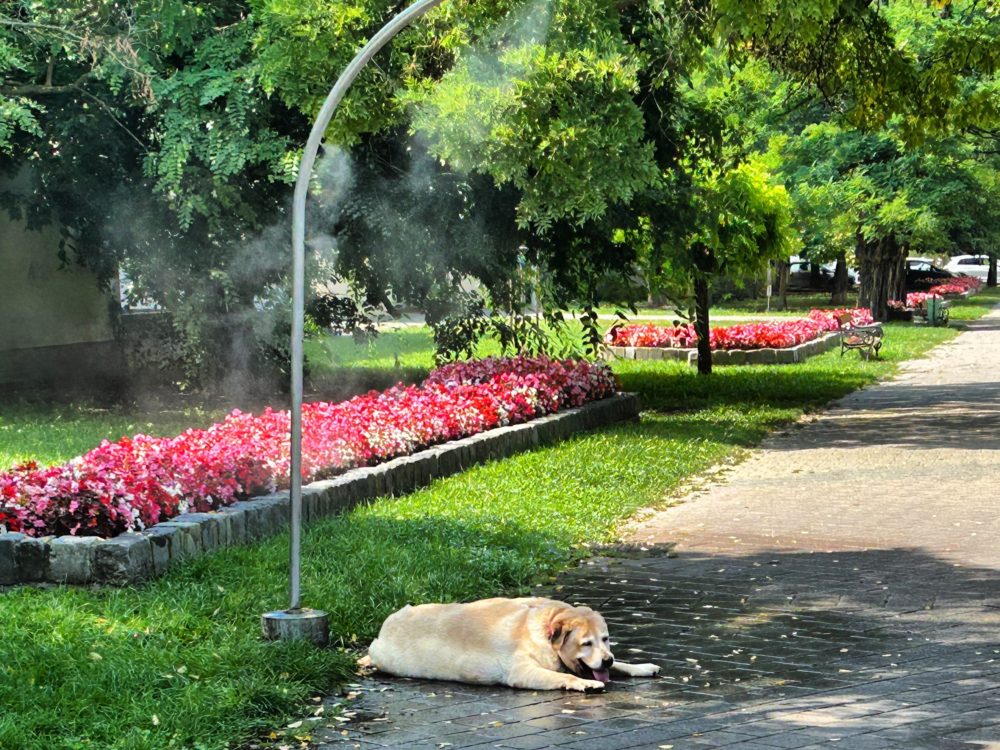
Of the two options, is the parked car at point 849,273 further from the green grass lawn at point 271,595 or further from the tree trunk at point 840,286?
the green grass lawn at point 271,595

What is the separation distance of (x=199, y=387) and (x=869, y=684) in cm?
1384

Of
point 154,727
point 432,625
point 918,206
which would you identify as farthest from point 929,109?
point 918,206

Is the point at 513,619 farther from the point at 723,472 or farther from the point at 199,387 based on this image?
the point at 199,387

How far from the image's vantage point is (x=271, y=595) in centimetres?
782

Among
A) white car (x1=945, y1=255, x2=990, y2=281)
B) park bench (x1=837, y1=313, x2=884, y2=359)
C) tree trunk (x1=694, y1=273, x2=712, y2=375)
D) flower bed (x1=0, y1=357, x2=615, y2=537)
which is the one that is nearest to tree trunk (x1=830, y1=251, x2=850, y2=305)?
park bench (x1=837, y1=313, x2=884, y2=359)

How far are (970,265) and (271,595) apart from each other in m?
81.9

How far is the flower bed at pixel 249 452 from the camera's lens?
8523 millimetres

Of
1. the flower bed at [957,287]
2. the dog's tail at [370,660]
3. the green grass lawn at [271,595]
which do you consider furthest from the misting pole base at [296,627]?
the flower bed at [957,287]

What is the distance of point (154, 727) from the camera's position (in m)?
5.80

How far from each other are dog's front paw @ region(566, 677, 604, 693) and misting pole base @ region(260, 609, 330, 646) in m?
1.30

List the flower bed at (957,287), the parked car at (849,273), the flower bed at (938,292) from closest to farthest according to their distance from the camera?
1. the flower bed at (938,292)
2. the flower bed at (957,287)
3. the parked car at (849,273)

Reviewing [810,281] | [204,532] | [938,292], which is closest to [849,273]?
[810,281]

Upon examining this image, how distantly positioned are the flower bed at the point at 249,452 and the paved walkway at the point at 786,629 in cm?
233

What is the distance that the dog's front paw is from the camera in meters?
6.50
